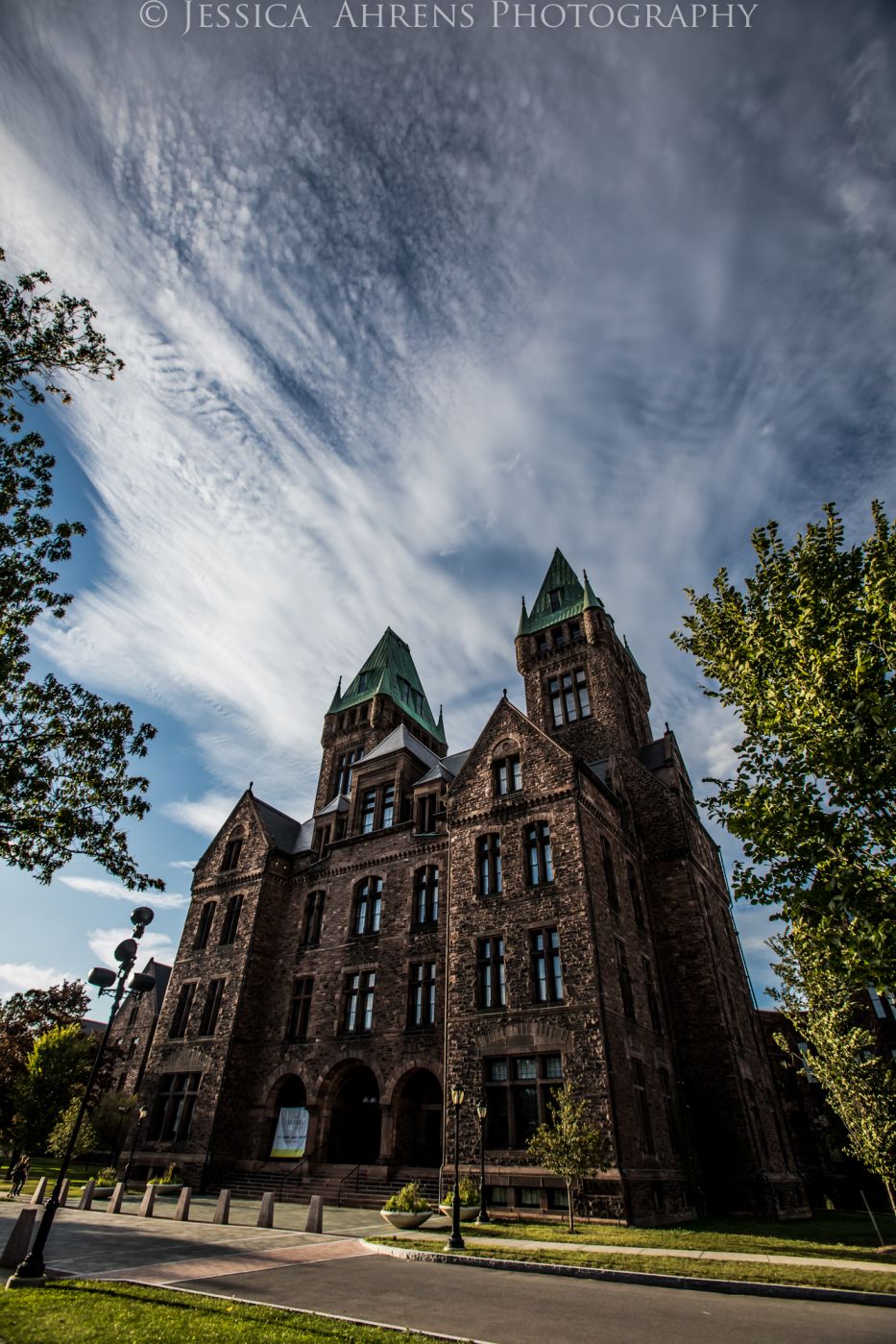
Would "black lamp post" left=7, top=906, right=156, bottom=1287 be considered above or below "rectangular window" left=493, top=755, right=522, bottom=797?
below

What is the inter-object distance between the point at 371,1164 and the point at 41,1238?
58.6 ft

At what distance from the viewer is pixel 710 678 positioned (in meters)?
15.7

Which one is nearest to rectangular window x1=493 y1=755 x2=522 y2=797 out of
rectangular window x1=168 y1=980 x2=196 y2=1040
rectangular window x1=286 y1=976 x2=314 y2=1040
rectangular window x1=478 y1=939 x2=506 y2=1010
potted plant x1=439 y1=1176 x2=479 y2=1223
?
rectangular window x1=478 y1=939 x2=506 y2=1010

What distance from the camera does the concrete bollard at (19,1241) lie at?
1036 centimetres

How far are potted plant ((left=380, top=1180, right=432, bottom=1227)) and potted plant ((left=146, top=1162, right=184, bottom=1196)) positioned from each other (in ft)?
39.6

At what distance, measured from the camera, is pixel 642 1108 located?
2091cm

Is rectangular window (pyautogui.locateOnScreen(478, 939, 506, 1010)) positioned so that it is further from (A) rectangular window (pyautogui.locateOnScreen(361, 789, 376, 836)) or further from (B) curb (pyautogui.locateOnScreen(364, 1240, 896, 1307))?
(A) rectangular window (pyautogui.locateOnScreen(361, 789, 376, 836))

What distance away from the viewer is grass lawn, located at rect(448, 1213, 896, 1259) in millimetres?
13695

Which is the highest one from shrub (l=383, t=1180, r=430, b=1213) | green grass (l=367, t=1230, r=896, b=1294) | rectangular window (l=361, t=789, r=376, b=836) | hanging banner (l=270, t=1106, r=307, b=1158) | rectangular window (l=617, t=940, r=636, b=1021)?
rectangular window (l=361, t=789, r=376, b=836)

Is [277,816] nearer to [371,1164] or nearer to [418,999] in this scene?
[418,999]

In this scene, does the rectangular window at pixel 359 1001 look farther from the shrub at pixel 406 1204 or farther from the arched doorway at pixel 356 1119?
the shrub at pixel 406 1204

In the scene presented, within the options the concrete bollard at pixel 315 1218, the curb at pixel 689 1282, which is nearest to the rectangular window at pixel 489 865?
the concrete bollard at pixel 315 1218

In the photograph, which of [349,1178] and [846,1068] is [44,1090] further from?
[846,1068]

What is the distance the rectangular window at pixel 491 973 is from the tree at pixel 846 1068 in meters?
9.37
